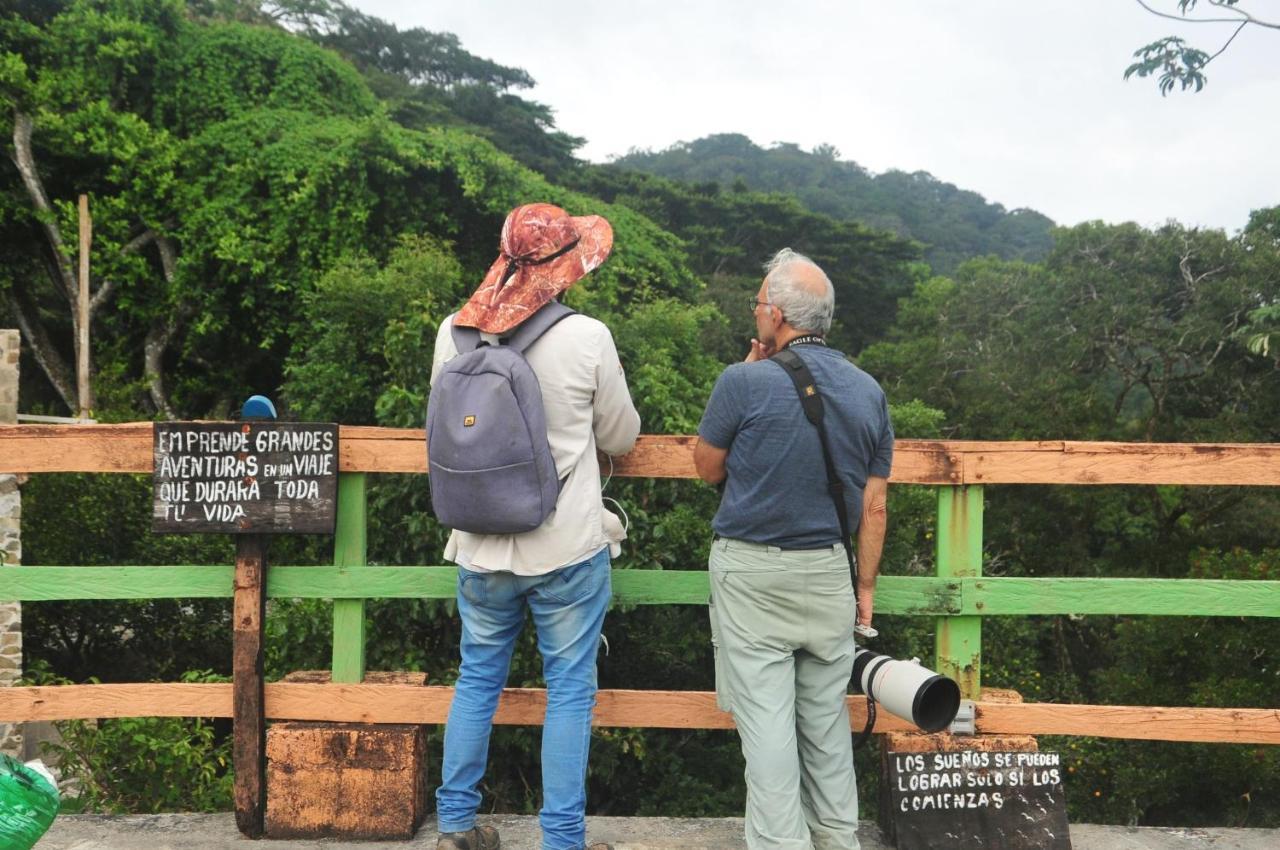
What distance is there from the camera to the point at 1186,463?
9.87 ft

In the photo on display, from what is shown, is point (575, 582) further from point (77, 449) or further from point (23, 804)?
point (77, 449)

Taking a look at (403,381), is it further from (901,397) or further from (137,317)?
(901,397)

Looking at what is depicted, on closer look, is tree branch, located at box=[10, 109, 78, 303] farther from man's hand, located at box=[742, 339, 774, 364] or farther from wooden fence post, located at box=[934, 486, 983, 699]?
wooden fence post, located at box=[934, 486, 983, 699]

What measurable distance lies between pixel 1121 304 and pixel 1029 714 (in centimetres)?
1615

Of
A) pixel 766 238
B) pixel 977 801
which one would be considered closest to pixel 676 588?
pixel 977 801

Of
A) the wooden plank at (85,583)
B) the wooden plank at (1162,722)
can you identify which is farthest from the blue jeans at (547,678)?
the wooden plank at (1162,722)

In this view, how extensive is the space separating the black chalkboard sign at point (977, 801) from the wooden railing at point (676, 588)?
130 millimetres

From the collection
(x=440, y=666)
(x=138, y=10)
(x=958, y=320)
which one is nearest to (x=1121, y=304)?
(x=958, y=320)

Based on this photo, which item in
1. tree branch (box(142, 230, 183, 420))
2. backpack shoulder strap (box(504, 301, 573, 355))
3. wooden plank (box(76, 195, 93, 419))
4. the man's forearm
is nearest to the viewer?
backpack shoulder strap (box(504, 301, 573, 355))

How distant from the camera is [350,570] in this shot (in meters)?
3.10

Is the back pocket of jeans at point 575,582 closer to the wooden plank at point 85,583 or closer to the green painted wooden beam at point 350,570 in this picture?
the green painted wooden beam at point 350,570

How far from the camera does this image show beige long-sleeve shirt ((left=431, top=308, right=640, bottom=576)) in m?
2.63

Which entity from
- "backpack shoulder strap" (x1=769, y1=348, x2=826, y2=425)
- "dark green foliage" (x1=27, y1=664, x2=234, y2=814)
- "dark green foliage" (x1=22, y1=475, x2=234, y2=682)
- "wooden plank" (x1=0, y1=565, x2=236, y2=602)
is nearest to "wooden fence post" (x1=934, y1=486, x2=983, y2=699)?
"backpack shoulder strap" (x1=769, y1=348, x2=826, y2=425)

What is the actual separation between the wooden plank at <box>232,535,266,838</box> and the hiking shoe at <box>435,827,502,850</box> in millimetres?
653
